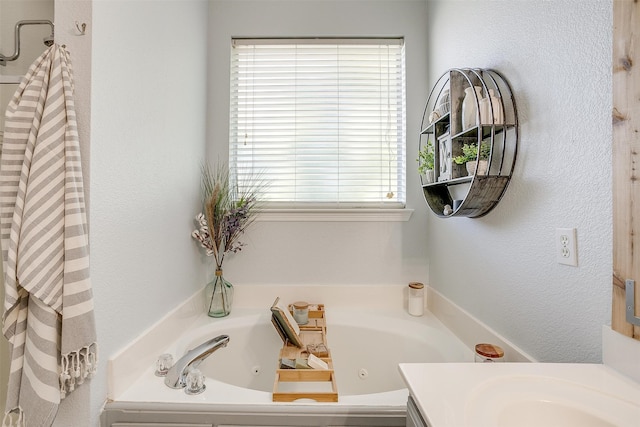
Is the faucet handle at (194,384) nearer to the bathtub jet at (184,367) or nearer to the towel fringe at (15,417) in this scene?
the bathtub jet at (184,367)

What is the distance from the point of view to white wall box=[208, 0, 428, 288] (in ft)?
6.04

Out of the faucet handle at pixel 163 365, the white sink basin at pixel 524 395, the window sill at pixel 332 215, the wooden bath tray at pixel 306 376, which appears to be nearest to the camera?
the white sink basin at pixel 524 395

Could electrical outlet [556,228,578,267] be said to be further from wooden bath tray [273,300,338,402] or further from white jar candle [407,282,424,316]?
white jar candle [407,282,424,316]

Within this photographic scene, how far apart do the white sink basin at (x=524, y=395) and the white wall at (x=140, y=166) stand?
0.95m

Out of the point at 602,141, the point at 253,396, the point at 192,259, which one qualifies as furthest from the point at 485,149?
the point at 192,259

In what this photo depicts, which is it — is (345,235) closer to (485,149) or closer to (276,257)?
(276,257)

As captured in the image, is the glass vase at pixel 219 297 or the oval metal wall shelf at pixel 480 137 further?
the glass vase at pixel 219 297

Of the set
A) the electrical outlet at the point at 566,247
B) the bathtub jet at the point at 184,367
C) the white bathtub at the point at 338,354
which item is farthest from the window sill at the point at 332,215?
A: the electrical outlet at the point at 566,247

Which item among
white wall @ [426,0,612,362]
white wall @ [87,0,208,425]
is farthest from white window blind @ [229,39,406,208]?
white wall @ [426,0,612,362]

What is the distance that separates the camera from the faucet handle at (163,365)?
1108mm

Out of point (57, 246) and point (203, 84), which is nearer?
point (57, 246)

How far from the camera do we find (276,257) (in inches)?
72.7

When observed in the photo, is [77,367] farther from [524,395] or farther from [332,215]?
[332,215]

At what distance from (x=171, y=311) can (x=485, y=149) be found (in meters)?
1.51
